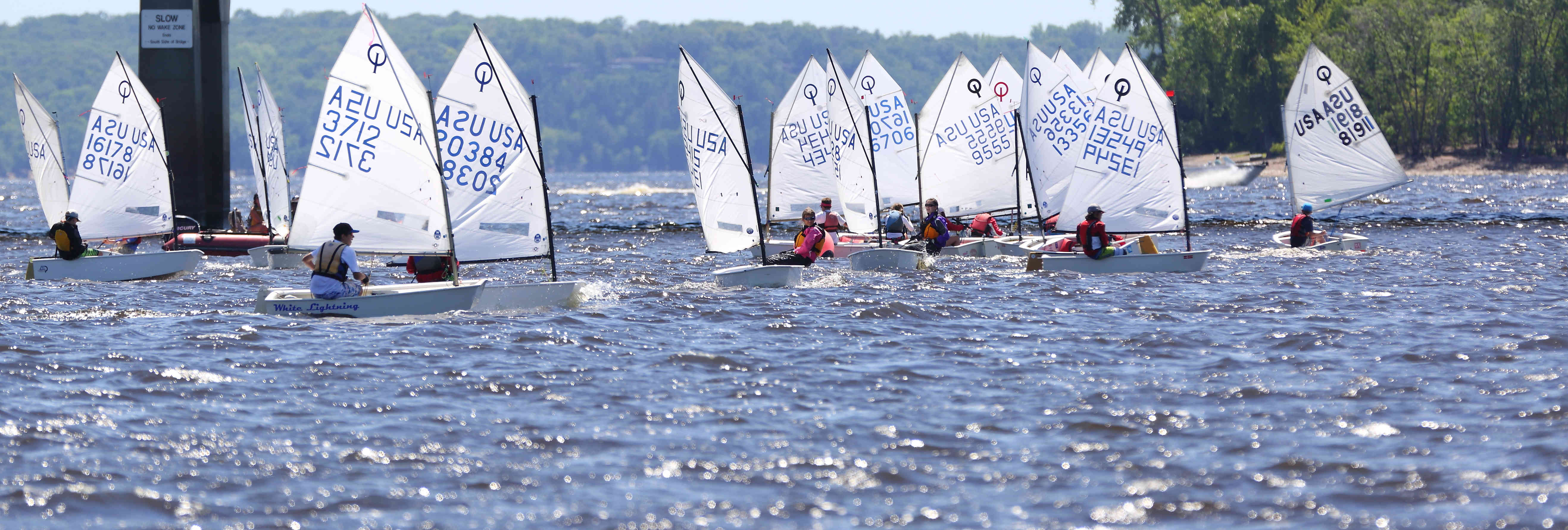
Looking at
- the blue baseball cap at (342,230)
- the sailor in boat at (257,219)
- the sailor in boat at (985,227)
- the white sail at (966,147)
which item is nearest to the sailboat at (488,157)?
the blue baseball cap at (342,230)

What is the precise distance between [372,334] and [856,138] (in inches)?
735

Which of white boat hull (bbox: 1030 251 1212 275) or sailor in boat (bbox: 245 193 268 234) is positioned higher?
sailor in boat (bbox: 245 193 268 234)

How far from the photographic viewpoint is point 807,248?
25.5 meters

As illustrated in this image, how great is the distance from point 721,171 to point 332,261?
8.17m

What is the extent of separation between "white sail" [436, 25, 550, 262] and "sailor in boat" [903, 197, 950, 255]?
430 inches

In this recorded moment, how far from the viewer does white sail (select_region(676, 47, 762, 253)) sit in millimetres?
24812

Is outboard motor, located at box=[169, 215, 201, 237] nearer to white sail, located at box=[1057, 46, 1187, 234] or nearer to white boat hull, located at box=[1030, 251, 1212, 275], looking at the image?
white sail, located at box=[1057, 46, 1187, 234]

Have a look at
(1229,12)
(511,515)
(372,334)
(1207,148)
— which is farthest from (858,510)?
(1207,148)

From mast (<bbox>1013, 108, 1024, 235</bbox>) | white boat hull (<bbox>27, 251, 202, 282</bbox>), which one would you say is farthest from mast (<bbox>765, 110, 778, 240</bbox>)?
white boat hull (<bbox>27, 251, 202, 282</bbox>)

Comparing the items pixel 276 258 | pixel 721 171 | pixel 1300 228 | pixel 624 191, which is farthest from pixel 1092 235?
pixel 624 191

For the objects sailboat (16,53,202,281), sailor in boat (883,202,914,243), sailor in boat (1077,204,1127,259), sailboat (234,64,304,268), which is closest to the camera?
sailor in boat (1077,204,1127,259)

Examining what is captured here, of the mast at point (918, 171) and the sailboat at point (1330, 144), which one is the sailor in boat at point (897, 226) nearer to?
the mast at point (918, 171)

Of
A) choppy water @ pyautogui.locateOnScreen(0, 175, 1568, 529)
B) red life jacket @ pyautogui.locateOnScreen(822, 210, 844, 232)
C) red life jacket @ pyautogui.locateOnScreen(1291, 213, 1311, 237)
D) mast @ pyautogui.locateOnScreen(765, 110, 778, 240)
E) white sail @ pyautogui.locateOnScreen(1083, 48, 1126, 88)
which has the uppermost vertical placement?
white sail @ pyautogui.locateOnScreen(1083, 48, 1126, 88)

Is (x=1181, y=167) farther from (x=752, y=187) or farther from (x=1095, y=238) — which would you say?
(x=752, y=187)
